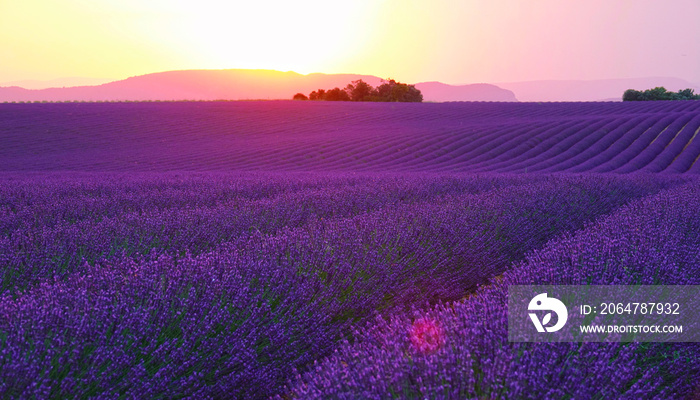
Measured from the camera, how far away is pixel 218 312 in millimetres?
1976

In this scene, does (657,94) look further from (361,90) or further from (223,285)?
(223,285)

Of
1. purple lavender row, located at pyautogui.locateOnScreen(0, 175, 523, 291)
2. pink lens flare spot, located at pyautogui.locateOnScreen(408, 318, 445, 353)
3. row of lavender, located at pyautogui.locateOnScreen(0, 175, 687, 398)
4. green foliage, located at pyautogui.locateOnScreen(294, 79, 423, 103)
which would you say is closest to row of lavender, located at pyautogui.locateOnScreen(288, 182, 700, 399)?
pink lens flare spot, located at pyautogui.locateOnScreen(408, 318, 445, 353)

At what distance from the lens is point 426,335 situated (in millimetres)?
1634

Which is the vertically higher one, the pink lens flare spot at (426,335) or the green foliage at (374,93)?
the green foliage at (374,93)

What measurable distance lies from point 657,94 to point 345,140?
34.8 meters

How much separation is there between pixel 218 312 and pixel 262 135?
20078mm

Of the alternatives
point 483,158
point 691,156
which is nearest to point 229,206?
point 483,158

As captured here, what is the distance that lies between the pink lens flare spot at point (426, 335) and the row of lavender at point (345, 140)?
450 inches

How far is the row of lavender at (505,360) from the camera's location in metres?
1.32

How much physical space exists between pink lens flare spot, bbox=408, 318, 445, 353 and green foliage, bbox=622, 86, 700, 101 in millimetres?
46934

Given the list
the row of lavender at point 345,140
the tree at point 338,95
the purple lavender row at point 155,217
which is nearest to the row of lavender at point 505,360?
the purple lavender row at point 155,217

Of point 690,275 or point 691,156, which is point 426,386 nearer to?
point 690,275

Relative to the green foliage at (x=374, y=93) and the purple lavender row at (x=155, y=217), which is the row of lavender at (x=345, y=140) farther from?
the green foliage at (x=374, y=93)

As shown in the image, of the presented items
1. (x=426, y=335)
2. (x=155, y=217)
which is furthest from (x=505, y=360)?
(x=155, y=217)
